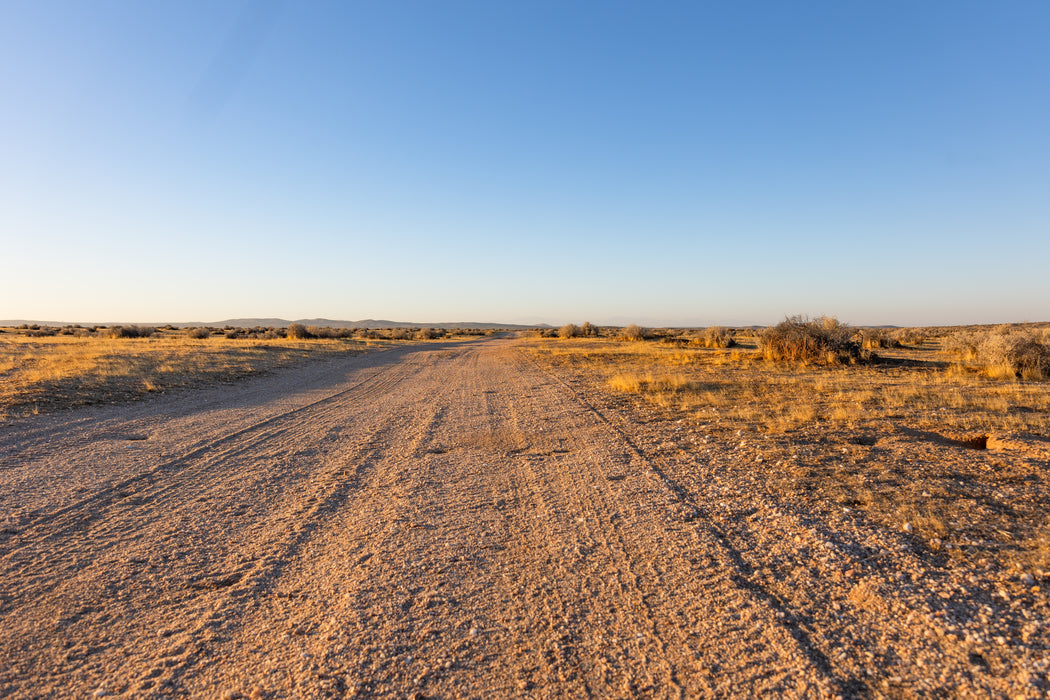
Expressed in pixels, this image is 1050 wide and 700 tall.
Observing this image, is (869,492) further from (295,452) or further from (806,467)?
(295,452)

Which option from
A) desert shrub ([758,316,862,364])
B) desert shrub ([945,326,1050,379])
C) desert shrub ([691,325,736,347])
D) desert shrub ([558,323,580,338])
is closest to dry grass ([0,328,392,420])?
desert shrub ([758,316,862,364])

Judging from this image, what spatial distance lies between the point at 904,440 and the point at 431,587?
7400 mm

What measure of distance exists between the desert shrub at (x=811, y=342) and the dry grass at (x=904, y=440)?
4.09 metres

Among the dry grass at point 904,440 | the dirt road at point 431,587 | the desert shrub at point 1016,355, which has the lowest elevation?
the dirt road at point 431,587

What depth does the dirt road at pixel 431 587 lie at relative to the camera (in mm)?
2738

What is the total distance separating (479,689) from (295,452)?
5.85 m

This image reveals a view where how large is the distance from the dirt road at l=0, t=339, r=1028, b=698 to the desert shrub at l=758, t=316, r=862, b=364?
16795mm

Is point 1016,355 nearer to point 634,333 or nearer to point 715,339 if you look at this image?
point 715,339

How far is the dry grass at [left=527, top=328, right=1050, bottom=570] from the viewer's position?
4.65 meters

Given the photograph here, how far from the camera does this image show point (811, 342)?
21.0 metres

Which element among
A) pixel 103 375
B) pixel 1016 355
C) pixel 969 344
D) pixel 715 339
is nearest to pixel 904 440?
pixel 1016 355

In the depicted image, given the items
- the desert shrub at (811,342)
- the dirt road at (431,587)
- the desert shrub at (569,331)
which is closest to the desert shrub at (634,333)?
the desert shrub at (569,331)

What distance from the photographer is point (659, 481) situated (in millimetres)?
6035

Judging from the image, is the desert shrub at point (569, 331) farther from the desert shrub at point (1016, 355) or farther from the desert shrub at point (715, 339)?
the desert shrub at point (1016, 355)
